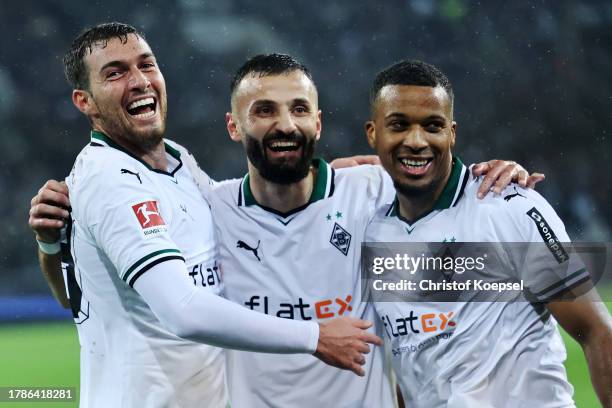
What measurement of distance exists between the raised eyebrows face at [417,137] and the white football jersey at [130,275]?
1.97 ft

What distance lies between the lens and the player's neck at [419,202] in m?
2.29

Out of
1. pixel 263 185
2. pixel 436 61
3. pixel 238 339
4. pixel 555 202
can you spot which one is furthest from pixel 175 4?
pixel 238 339

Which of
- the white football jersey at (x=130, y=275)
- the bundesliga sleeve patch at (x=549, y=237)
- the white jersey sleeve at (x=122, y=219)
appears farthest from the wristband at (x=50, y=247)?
the bundesliga sleeve patch at (x=549, y=237)

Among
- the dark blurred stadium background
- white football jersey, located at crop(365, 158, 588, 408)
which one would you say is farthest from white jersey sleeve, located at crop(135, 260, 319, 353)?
the dark blurred stadium background

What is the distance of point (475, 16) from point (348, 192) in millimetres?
7872

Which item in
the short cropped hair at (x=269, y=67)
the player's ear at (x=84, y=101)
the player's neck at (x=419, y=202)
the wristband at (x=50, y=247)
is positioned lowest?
the player's neck at (x=419, y=202)

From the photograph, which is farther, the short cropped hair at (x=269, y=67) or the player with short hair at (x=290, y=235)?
the short cropped hair at (x=269, y=67)

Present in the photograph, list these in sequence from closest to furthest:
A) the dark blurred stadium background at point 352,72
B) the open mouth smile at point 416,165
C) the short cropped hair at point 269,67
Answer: the open mouth smile at point 416,165 → the short cropped hair at point 269,67 → the dark blurred stadium background at point 352,72

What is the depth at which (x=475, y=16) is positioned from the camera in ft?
32.1

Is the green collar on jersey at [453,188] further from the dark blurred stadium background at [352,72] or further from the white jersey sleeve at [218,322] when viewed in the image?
the dark blurred stadium background at [352,72]

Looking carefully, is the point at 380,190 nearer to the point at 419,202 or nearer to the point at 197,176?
the point at 419,202

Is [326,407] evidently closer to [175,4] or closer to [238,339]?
[238,339]

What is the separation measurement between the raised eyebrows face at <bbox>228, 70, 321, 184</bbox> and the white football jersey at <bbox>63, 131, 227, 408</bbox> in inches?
10.8

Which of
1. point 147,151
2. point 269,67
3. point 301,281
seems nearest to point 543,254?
point 301,281
